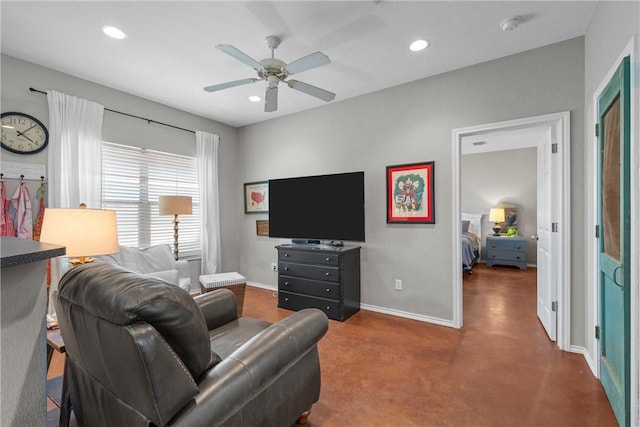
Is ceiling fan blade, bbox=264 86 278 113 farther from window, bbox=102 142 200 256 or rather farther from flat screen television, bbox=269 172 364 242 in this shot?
window, bbox=102 142 200 256

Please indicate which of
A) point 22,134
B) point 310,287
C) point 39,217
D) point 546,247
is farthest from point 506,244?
point 22,134

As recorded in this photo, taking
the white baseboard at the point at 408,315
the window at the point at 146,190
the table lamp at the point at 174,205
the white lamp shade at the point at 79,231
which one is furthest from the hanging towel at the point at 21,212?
the white baseboard at the point at 408,315

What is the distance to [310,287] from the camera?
3.60 m

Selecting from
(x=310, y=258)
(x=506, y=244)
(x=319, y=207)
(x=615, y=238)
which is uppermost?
(x=319, y=207)

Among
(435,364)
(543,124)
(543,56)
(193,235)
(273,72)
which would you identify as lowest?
(435,364)

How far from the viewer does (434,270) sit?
3.29m

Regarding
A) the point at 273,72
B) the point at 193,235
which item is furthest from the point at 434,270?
the point at 193,235

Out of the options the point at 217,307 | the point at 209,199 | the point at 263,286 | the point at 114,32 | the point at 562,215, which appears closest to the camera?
the point at 217,307

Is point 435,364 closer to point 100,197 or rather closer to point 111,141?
point 100,197

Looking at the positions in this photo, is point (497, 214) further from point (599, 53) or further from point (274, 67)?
point (274, 67)

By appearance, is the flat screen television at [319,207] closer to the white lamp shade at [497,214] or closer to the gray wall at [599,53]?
the gray wall at [599,53]

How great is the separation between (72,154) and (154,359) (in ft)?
10.7

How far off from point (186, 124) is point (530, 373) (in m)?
4.94

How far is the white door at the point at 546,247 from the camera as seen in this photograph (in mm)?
2793
